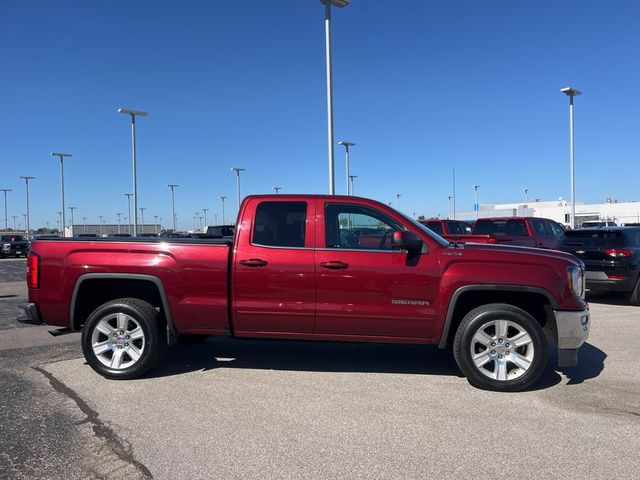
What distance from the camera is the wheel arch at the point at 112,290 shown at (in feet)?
17.7

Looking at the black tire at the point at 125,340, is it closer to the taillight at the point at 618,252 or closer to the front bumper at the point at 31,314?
the front bumper at the point at 31,314

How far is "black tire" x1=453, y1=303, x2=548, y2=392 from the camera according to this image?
4977 mm

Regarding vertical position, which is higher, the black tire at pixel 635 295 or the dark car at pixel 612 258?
the dark car at pixel 612 258

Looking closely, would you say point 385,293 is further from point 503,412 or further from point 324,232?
point 503,412

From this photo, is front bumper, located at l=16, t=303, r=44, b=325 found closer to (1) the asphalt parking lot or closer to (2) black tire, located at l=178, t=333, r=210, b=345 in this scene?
(1) the asphalt parking lot

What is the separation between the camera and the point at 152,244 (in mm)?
5496

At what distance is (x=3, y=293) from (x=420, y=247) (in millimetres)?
12959

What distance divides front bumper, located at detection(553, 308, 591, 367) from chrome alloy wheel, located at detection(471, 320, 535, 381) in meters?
0.30

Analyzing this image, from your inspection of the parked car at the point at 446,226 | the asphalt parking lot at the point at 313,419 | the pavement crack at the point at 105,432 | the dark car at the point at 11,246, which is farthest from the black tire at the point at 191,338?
the dark car at the point at 11,246

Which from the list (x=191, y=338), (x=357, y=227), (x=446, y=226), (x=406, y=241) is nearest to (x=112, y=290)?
(x=191, y=338)

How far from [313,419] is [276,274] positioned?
1557mm

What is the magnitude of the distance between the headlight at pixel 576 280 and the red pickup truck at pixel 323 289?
0.02 meters

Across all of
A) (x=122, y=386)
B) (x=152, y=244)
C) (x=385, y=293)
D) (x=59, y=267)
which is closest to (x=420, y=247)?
(x=385, y=293)

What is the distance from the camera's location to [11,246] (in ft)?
122
